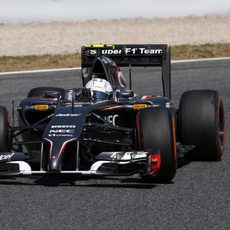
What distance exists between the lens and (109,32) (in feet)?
97.5

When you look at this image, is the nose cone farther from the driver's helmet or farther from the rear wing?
the rear wing

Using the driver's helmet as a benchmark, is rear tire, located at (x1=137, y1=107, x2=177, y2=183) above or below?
below

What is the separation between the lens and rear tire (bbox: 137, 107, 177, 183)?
8.57 m

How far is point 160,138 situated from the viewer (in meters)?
8.61

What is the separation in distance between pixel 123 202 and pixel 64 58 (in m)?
14.0

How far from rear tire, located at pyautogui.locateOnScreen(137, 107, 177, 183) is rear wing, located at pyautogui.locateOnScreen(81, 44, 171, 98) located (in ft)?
8.98

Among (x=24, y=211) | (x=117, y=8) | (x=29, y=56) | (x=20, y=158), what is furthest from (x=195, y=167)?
(x=117, y=8)

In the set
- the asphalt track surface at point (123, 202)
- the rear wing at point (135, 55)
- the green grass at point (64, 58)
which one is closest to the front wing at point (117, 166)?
the asphalt track surface at point (123, 202)

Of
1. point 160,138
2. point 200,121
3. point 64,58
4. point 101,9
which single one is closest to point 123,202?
point 160,138

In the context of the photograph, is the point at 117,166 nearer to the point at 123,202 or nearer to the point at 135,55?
the point at 123,202

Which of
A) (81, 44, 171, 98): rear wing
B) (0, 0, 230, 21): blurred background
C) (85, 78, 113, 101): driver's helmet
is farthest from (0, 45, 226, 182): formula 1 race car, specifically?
(0, 0, 230, 21): blurred background

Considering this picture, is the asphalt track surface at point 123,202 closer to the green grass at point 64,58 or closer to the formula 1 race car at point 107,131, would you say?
the formula 1 race car at point 107,131

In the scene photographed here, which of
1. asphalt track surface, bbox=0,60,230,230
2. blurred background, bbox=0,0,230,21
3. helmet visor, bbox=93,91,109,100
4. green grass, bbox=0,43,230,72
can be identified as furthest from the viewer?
blurred background, bbox=0,0,230,21

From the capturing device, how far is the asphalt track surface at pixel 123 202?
23.7ft
